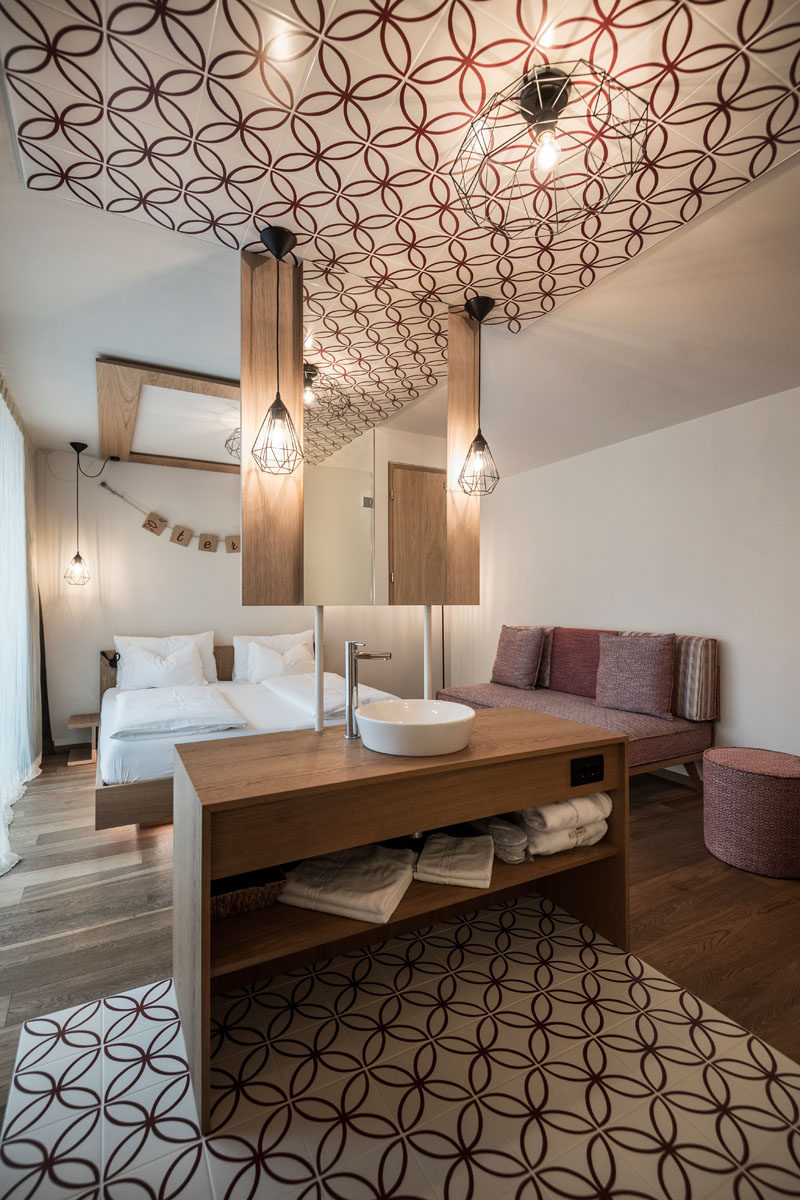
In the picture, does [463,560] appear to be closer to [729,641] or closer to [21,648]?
[729,641]

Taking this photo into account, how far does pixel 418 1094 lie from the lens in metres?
1.32

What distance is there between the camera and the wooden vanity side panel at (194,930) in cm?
120

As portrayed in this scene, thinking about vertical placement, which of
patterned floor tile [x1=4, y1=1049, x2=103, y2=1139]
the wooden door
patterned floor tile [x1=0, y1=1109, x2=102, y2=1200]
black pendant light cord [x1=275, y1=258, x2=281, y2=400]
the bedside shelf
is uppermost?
black pendant light cord [x1=275, y1=258, x2=281, y2=400]

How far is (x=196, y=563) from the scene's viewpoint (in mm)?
4852

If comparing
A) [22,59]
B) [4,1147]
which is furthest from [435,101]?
[4,1147]

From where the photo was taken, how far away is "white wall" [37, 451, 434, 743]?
14.3 ft

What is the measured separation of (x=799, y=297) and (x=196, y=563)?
14.5 ft

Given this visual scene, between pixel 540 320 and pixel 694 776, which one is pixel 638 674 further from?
pixel 540 320

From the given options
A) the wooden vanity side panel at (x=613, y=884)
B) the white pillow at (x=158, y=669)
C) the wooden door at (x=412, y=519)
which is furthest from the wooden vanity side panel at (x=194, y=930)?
the white pillow at (x=158, y=669)

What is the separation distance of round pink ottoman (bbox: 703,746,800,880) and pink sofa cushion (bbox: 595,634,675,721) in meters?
0.76

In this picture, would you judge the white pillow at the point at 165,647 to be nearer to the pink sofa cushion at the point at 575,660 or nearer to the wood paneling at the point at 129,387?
the wood paneling at the point at 129,387

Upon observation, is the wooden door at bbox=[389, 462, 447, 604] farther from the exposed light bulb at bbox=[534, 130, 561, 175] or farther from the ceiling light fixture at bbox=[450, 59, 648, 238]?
the exposed light bulb at bbox=[534, 130, 561, 175]

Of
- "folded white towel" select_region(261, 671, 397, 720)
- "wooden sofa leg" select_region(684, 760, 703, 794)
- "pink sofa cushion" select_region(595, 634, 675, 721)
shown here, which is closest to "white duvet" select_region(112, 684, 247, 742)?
"folded white towel" select_region(261, 671, 397, 720)

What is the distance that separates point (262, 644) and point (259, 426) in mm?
3128
